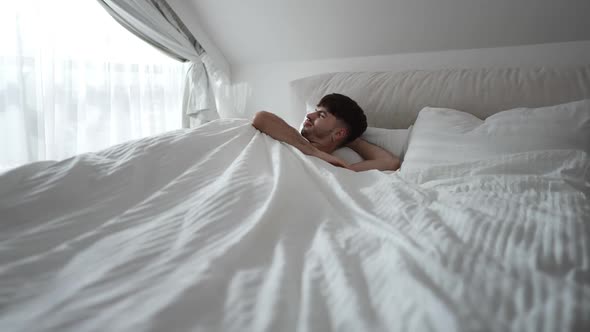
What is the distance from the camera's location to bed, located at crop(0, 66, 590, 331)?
13.3 inches

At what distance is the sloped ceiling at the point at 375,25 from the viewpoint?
53.4 inches

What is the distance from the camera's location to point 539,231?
19.4 inches

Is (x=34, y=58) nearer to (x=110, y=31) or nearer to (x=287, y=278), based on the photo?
(x=110, y=31)

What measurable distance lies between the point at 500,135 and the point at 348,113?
20.5 inches

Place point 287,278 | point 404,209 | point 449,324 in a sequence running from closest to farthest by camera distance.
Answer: point 449,324 → point 287,278 → point 404,209

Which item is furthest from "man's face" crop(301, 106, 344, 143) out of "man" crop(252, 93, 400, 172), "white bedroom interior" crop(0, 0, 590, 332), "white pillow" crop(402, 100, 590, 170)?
"white pillow" crop(402, 100, 590, 170)

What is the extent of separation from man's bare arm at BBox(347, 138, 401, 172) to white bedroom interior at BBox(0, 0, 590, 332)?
0.10ft

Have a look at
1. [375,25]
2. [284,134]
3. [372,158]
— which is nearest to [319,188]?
[284,134]

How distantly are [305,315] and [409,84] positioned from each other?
1254 mm

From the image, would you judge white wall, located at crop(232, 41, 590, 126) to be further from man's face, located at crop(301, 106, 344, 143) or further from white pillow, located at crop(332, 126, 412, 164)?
white pillow, located at crop(332, 126, 412, 164)

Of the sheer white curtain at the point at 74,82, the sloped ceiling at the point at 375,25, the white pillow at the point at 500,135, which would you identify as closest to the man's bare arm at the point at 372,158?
the white pillow at the point at 500,135

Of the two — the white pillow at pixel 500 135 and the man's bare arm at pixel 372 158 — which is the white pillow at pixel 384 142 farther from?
the white pillow at pixel 500 135

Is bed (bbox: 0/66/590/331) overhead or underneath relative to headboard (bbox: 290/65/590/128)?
underneath

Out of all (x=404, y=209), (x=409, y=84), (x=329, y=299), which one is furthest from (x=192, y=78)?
(x=329, y=299)
